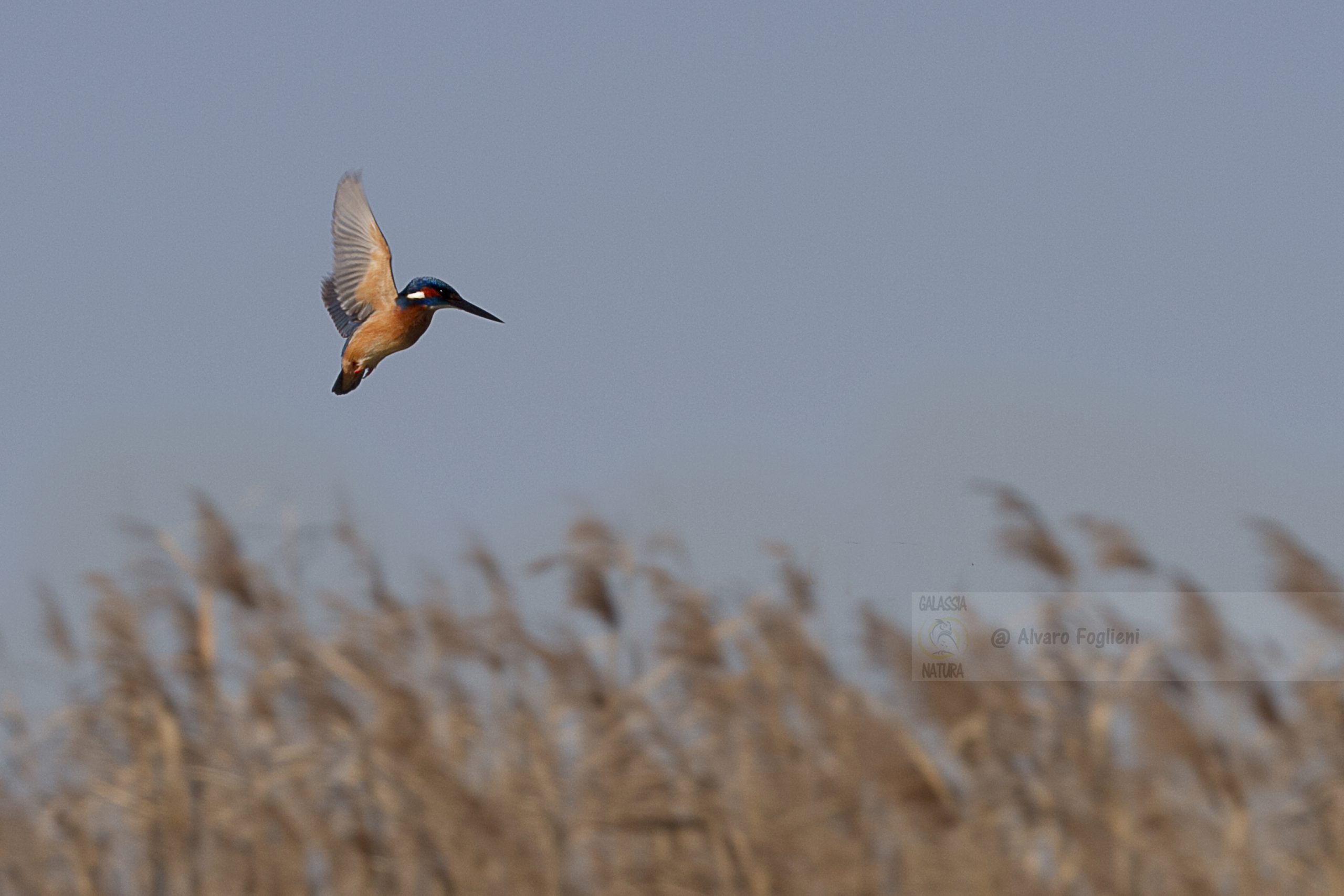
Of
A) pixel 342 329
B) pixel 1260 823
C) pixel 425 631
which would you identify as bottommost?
pixel 1260 823

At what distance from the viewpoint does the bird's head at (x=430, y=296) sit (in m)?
4.79

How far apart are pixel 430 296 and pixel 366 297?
1.77 feet

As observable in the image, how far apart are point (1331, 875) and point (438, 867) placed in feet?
9.18

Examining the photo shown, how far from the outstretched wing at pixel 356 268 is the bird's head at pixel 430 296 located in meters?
0.10

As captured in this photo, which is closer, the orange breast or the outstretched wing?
the orange breast

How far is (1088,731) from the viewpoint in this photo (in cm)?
524

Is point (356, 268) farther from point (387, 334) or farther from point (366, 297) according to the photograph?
point (387, 334)

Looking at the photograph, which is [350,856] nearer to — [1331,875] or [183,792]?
[183,792]

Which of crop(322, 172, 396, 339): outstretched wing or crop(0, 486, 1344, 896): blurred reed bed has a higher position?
crop(322, 172, 396, 339): outstretched wing

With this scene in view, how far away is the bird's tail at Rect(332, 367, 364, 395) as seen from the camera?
14.8 ft

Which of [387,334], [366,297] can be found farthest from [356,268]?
[387,334]

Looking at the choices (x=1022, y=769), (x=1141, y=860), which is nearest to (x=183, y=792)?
(x=1022, y=769)

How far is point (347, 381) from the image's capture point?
4555 millimetres

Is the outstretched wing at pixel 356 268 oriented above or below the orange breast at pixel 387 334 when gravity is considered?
above
